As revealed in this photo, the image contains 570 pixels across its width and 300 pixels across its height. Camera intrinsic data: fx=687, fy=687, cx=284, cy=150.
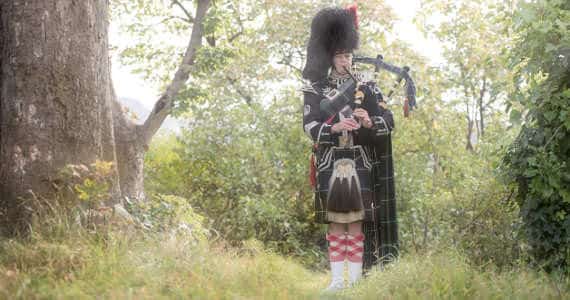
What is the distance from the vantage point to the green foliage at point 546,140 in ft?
16.5

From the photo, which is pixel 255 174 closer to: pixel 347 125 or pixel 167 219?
pixel 167 219

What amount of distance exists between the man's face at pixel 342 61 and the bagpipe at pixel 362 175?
11 centimetres

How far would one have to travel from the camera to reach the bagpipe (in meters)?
5.71

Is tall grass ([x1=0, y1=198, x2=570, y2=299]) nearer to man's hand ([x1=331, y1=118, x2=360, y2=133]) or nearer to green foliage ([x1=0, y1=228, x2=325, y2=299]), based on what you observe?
green foliage ([x1=0, y1=228, x2=325, y2=299])

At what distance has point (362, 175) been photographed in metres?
5.78

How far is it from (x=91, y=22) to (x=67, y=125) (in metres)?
0.88

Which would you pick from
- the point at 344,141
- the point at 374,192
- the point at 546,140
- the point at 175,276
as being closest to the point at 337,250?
the point at 374,192

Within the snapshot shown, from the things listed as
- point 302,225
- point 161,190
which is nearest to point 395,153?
point 302,225

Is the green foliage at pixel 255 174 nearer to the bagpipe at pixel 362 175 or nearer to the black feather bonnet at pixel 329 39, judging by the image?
the bagpipe at pixel 362 175

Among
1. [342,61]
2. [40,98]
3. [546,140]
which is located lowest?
[546,140]

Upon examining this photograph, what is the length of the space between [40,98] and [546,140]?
3.83m

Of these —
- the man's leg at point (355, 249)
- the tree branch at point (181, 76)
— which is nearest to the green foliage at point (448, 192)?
the man's leg at point (355, 249)

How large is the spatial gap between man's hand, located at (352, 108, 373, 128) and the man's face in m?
0.47

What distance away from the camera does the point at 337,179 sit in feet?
18.8
